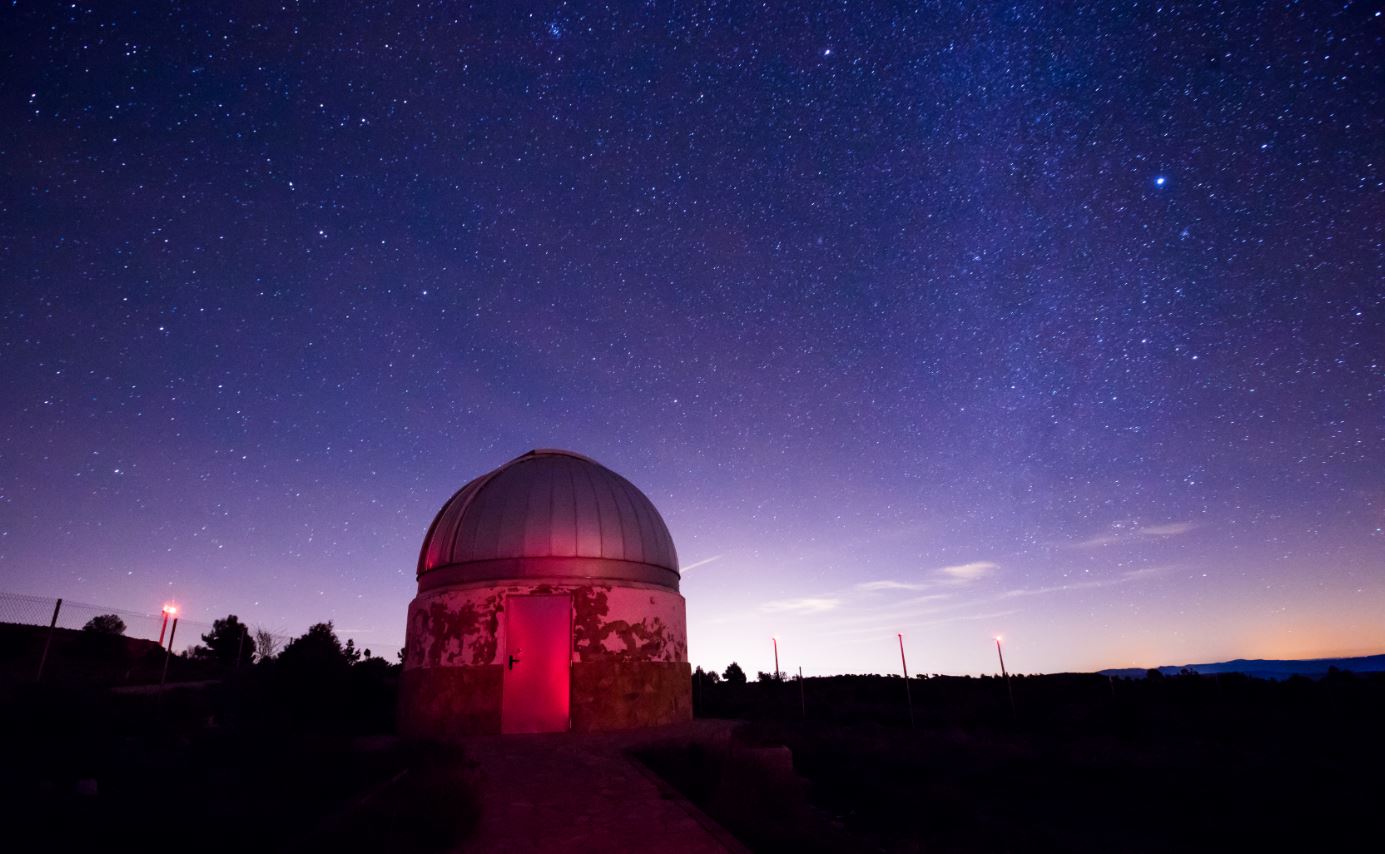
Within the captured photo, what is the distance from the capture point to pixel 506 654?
461 inches

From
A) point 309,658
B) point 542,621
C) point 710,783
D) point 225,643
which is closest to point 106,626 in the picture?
point 225,643

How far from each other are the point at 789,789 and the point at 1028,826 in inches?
101

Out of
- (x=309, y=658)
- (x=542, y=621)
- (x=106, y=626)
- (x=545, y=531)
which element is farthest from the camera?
(x=106, y=626)

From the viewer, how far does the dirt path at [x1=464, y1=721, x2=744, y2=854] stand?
4.58 meters

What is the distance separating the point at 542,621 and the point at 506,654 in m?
1.37

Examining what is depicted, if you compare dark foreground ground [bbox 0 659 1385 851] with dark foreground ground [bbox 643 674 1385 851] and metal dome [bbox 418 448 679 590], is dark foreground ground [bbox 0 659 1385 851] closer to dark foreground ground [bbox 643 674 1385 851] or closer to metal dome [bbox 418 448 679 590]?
dark foreground ground [bbox 643 674 1385 851]

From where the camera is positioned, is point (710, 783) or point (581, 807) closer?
point (581, 807)

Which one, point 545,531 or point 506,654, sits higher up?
point 545,531

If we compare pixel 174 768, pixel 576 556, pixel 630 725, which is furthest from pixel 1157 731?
pixel 174 768

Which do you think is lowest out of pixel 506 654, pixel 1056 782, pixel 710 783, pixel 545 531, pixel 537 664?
pixel 1056 782

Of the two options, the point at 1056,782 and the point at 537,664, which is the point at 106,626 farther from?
the point at 1056,782

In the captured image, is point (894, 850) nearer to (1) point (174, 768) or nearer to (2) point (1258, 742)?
(1) point (174, 768)

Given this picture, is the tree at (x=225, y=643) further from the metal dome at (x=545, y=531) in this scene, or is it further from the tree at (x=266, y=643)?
the metal dome at (x=545, y=531)

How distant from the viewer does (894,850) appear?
18.8ft
